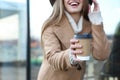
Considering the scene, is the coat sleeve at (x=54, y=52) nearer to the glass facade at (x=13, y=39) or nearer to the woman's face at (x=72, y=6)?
the woman's face at (x=72, y=6)

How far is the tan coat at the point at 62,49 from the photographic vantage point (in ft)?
4.48

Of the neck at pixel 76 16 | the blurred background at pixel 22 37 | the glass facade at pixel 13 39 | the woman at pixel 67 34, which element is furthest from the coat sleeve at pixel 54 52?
the glass facade at pixel 13 39

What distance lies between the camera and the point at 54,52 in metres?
1.38

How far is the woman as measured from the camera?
138 cm

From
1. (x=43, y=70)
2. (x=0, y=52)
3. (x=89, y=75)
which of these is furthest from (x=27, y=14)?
(x=43, y=70)

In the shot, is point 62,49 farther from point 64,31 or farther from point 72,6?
point 72,6

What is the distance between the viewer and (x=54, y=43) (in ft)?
4.62

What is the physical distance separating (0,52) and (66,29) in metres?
2.38

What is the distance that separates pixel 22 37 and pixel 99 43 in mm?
2299

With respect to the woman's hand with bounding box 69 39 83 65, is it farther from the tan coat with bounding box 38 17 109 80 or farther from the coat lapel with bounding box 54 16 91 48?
the coat lapel with bounding box 54 16 91 48

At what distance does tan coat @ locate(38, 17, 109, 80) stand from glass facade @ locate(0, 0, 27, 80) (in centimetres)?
211

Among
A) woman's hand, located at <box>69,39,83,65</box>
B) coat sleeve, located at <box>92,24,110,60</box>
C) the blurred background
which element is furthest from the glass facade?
woman's hand, located at <box>69,39,83,65</box>

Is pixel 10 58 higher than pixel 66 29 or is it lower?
lower

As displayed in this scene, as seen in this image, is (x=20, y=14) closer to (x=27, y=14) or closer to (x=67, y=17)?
(x=27, y=14)
